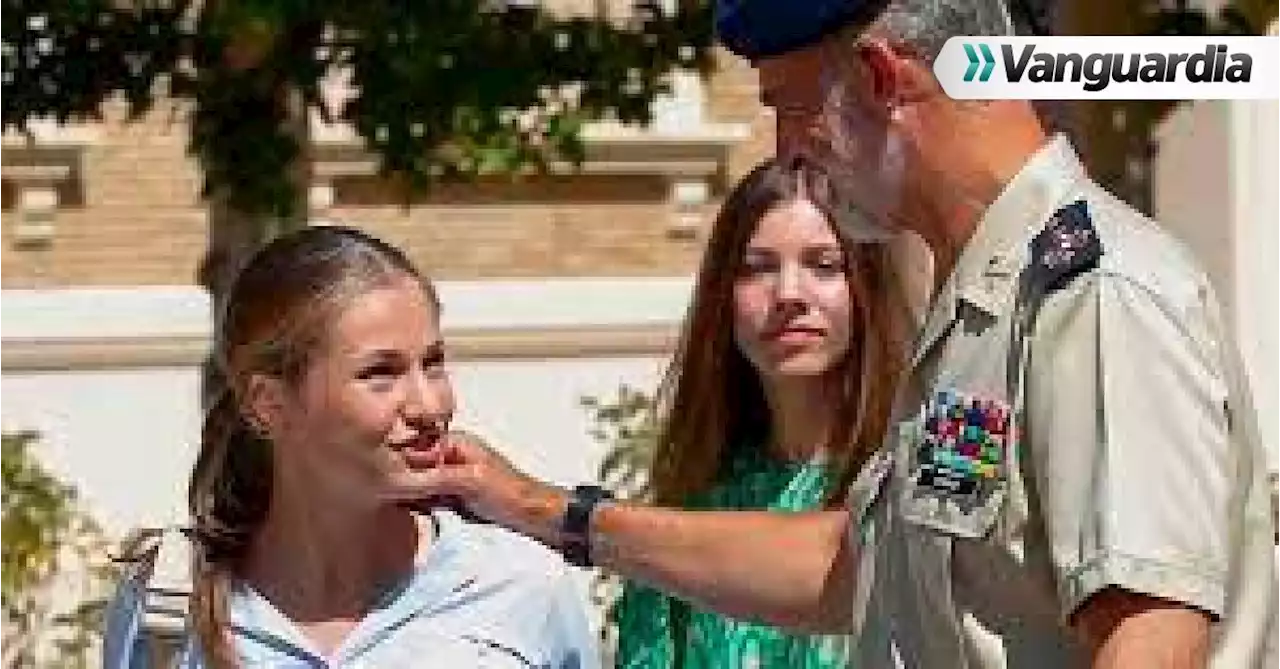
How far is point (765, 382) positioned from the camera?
177 inches

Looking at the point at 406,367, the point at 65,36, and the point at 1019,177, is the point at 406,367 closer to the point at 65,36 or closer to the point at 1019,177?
the point at 1019,177

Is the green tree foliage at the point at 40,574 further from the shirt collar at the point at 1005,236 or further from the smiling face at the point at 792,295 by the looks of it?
the shirt collar at the point at 1005,236

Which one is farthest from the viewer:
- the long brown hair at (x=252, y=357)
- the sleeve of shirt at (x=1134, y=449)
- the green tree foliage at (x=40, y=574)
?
the green tree foliage at (x=40, y=574)

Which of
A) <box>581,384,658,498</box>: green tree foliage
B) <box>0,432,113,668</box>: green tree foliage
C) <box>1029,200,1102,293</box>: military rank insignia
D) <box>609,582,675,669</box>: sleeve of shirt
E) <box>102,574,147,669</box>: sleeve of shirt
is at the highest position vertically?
<box>1029,200,1102,293</box>: military rank insignia

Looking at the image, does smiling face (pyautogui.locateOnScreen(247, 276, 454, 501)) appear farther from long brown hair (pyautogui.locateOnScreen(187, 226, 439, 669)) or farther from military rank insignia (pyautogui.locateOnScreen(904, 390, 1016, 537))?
military rank insignia (pyautogui.locateOnScreen(904, 390, 1016, 537))

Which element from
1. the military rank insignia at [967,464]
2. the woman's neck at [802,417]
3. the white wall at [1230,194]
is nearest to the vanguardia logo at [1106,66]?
the military rank insignia at [967,464]

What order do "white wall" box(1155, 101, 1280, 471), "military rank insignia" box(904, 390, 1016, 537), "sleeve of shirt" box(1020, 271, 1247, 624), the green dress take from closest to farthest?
"sleeve of shirt" box(1020, 271, 1247, 624) → "military rank insignia" box(904, 390, 1016, 537) → the green dress → "white wall" box(1155, 101, 1280, 471)

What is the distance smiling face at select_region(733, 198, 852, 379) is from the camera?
4422mm

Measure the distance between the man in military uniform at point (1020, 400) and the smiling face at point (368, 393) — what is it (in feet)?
2.74

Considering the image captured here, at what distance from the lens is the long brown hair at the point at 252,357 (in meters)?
3.86

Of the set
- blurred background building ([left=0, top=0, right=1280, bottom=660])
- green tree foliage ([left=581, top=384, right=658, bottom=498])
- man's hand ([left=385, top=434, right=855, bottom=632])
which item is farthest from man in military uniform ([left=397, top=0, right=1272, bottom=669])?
blurred background building ([left=0, top=0, right=1280, bottom=660])

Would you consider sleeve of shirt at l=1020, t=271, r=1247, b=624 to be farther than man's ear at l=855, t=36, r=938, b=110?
No

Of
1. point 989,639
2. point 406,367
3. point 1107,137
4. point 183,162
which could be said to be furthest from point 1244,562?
point 183,162

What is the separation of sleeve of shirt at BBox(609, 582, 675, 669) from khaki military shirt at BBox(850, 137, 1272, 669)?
151cm
